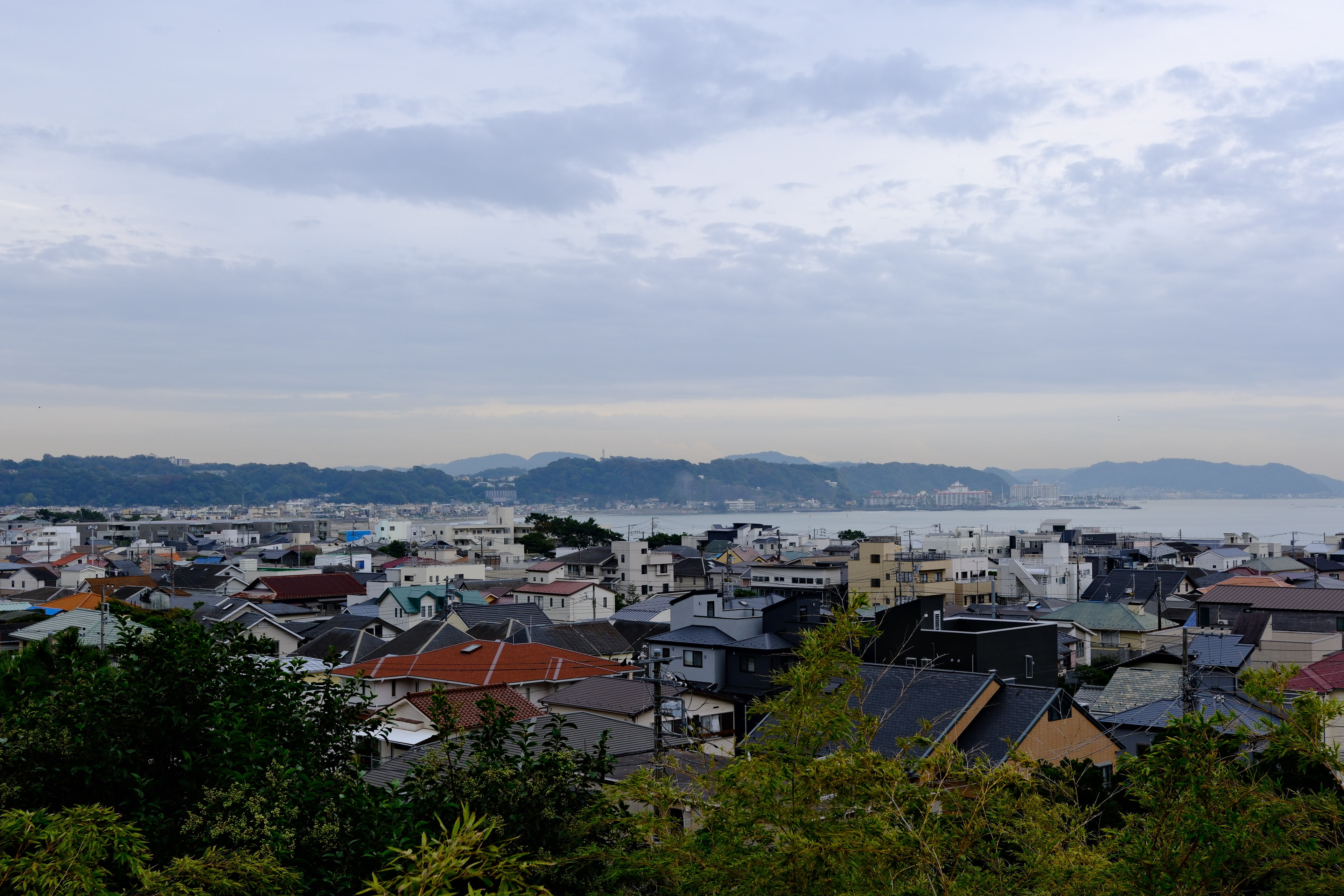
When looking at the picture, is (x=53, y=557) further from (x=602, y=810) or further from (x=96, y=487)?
(x=96, y=487)

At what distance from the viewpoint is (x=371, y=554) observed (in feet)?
141

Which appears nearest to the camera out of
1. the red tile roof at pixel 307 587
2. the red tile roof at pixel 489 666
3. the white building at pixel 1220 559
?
the red tile roof at pixel 489 666

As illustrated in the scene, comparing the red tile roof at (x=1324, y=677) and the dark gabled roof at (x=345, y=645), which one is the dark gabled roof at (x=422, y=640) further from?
the red tile roof at (x=1324, y=677)

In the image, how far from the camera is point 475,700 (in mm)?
10867

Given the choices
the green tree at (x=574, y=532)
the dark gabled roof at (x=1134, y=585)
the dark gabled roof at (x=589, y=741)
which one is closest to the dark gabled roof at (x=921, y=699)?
the dark gabled roof at (x=589, y=741)

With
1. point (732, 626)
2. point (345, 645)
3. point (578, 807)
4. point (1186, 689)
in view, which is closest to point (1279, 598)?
point (732, 626)

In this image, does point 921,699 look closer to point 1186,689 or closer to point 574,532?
point 1186,689

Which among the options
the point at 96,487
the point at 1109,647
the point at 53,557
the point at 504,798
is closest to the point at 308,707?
the point at 504,798

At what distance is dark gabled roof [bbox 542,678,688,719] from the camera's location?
1151 centimetres

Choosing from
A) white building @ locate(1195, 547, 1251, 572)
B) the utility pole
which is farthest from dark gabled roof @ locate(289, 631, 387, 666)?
white building @ locate(1195, 547, 1251, 572)

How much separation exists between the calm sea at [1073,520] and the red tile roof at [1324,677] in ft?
195

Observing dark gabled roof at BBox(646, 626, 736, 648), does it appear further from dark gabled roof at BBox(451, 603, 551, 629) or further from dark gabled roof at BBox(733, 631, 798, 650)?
Result: dark gabled roof at BBox(451, 603, 551, 629)

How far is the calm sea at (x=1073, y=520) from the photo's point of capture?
92.1m

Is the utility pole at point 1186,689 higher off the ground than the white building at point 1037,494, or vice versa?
the utility pole at point 1186,689
